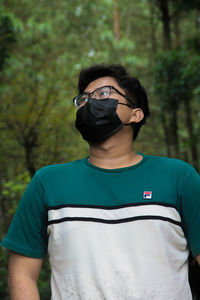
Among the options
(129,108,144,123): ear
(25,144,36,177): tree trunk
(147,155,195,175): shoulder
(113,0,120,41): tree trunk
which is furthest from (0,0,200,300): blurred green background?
(147,155,195,175): shoulder

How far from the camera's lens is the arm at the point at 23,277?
1905 millimetres

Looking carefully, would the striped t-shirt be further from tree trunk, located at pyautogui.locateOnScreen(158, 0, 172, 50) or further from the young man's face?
tree trunk, located at pyautogui.locateOnScreen(158, 0, 172, 50)

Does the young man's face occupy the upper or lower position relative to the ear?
upper

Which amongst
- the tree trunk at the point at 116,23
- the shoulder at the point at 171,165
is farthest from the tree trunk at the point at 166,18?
the shoulder at the point at 171,165

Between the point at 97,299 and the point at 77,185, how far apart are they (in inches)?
21.3

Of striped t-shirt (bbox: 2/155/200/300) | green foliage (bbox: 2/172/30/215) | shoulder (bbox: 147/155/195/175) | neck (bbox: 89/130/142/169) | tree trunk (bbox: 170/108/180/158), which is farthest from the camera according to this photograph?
A: tree trunk (bbox: 170/108/180/158)

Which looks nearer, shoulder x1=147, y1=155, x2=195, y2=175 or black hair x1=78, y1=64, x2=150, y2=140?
shoulder x1=147, y1=155, x2=195, y2=175

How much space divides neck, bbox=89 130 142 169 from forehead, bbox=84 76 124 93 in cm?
32

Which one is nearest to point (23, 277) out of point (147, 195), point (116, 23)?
point (147, 195)

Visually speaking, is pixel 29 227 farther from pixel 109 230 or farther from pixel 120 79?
pixel 120 79

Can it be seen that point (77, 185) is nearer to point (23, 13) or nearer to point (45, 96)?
point (45, 96)

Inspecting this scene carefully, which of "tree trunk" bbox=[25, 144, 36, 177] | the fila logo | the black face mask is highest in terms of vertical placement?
the black face mask

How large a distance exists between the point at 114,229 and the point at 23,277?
1.69 ft

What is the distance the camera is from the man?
1801 millimetres
